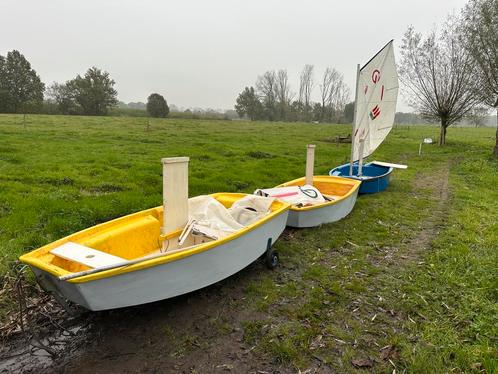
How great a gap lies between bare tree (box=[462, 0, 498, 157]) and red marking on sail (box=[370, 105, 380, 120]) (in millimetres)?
10635

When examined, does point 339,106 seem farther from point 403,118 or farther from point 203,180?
point 203,180

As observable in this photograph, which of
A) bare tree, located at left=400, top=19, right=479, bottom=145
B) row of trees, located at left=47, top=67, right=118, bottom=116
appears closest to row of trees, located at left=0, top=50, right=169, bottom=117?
row of trees, located at left=47, top=67, right=118, bottom=116

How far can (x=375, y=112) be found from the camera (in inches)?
377

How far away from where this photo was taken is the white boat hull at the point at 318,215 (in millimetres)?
6172

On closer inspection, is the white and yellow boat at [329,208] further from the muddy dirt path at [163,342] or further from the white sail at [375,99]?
the muddy dirt path at [163,342]

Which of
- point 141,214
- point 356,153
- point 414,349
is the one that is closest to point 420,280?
point 414,349

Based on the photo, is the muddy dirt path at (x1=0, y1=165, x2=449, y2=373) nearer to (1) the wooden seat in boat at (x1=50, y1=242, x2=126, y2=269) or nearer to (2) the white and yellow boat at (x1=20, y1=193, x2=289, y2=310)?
(2) the white and yellow boat at (x1=20, y1=193, x2=289, y2=310)

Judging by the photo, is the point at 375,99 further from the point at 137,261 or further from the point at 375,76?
the point at 137,261

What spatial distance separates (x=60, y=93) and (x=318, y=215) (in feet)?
179

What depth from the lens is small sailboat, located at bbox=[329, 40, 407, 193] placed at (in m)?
8.94

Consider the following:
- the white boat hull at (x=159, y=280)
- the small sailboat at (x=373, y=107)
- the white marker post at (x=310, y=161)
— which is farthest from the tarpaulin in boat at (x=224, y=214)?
the small sailboat at (x=373, y=107)

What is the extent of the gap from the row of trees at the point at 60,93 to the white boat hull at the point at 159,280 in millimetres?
46548

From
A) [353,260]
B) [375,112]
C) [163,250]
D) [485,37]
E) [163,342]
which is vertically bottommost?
[163,342]

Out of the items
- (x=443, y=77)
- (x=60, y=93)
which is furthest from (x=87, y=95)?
(x=443, y=77)
